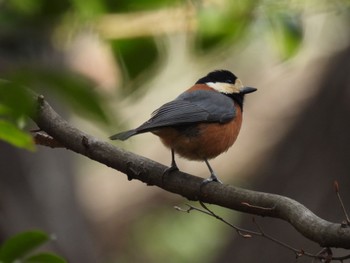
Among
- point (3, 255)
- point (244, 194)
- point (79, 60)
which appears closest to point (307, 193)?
point (79, 60)

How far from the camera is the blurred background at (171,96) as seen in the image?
123cm

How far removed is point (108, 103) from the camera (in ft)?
2.57

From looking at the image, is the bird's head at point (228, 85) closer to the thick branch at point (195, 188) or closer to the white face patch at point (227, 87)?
the white face patch at point (227, 87)

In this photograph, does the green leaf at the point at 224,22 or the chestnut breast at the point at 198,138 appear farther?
the chestnut breast at the point at 198,138

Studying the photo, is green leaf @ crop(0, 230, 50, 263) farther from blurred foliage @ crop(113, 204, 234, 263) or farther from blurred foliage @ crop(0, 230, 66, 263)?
blurred foliage @ crop(113, 204, 234, 263)

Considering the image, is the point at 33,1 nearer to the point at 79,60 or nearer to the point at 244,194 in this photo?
the point at 244,194

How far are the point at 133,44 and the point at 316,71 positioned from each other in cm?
568

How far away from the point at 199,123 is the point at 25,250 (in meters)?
2.57

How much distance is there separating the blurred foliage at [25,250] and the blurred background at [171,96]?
18cm

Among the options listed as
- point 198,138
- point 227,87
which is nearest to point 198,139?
point 198,138

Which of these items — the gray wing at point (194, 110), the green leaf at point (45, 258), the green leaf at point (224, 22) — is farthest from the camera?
the gray wing at point (194, 110)

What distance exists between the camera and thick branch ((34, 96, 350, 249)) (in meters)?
2.09

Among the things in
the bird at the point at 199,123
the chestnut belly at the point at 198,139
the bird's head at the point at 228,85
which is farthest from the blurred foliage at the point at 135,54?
the bird's head at the point at 228,85

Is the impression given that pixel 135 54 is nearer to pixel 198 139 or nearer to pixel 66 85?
pixel 66 85
